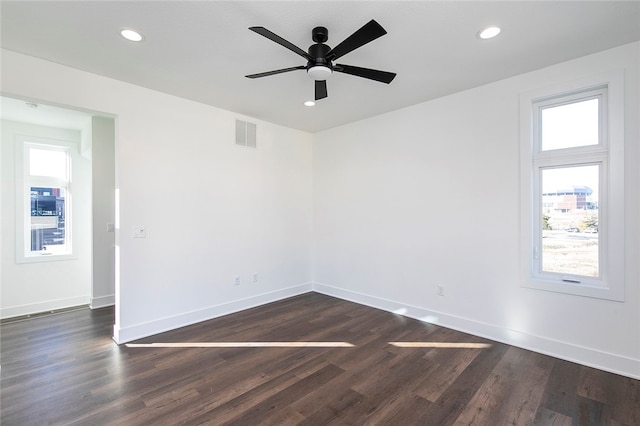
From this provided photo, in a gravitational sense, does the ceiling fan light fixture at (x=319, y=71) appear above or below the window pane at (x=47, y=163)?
above

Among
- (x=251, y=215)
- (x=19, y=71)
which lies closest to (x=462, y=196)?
(x=251, y=215)

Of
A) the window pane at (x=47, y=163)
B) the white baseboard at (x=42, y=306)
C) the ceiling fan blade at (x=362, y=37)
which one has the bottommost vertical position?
the white baseboard at (x=42, y=306)

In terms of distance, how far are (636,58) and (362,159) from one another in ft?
9.49

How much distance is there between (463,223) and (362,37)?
96.8 inches

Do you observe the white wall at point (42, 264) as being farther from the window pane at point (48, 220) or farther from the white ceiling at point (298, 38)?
the white ceiling at point (298, 38)

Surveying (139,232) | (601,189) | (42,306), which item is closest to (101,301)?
(42,306)

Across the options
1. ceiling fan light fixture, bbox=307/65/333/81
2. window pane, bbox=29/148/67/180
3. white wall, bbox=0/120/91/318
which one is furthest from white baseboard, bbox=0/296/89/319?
ceiling fan light fixture, bbox=307/65/333/81

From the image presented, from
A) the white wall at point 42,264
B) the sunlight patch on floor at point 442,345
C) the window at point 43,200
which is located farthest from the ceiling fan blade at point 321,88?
the window at point 43,200

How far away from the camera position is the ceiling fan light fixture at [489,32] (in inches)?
87.5

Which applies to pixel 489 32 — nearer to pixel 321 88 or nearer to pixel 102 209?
pixel 321 88

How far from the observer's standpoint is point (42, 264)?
4242mm

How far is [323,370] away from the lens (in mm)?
2598

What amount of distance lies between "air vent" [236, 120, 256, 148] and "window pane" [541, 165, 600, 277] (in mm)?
3656

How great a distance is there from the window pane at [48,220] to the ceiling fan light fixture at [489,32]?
19.3ft
